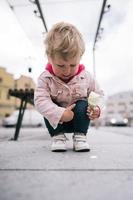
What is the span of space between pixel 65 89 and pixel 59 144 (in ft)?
1.21

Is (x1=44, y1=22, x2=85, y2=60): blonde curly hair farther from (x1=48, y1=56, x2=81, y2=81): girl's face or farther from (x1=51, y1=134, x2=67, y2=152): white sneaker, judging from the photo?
(x1=51, y1=134, x2=67, y2=152): white sneaker

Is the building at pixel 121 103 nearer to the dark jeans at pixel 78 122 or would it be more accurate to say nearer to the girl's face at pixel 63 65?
the dark jeans at pixel 78 122

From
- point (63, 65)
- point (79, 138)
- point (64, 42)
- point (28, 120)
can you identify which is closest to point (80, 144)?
point (79, 138)

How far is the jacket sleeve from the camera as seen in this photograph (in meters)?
1.97

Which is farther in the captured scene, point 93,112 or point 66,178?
point 93,112

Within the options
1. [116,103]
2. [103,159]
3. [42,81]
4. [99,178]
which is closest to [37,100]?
[42,81]

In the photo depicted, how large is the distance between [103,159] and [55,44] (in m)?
0.71

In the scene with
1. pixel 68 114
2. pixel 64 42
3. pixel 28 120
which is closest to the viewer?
pixel 64 42

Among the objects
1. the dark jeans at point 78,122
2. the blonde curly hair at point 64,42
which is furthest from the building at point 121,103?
the blonde curly hair at point 64,42

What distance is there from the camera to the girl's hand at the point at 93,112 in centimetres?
205

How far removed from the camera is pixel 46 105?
6.62ft

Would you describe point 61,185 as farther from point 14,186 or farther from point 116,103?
point 116,103

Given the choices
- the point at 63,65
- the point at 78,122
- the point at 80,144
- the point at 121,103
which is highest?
the point at 63,65

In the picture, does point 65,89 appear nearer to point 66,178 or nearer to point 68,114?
point 68,114
